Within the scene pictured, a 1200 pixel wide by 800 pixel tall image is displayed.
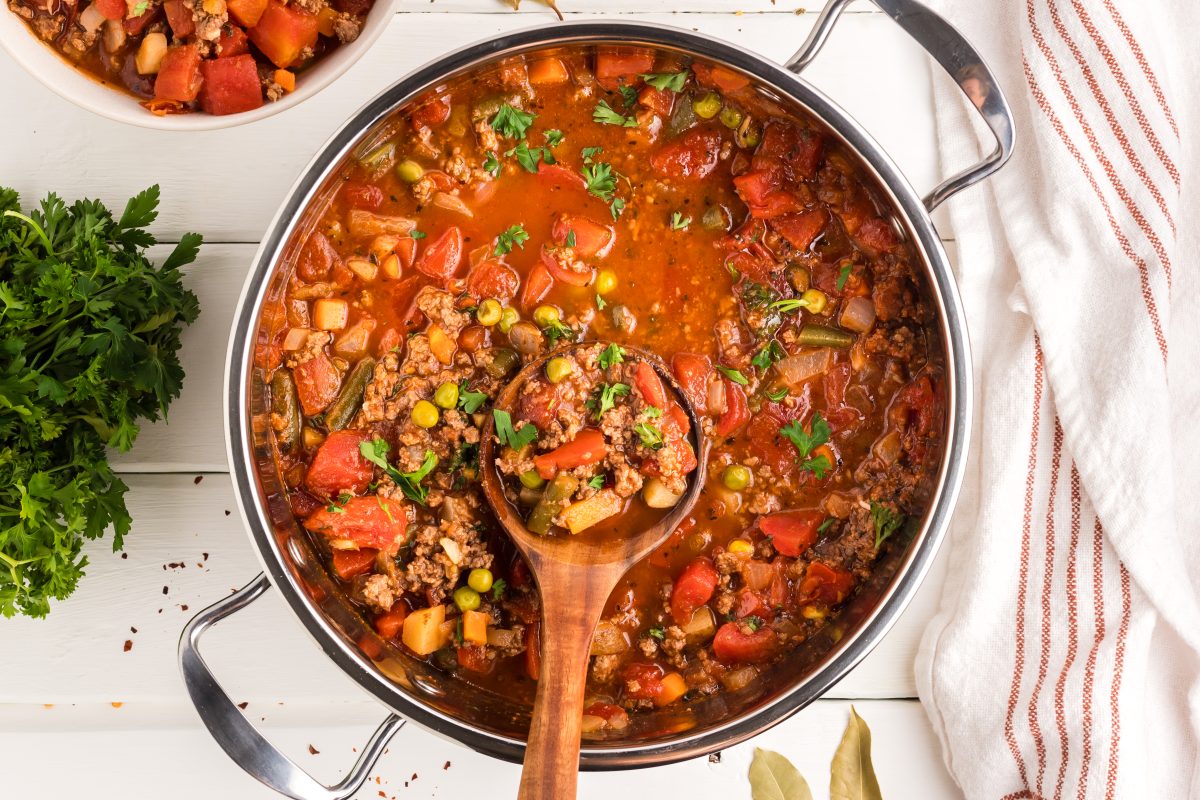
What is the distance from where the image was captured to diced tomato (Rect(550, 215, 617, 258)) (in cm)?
318

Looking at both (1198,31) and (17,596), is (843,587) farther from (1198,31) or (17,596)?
(17,596)

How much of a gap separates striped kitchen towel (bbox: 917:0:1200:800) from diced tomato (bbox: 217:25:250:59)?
250 centimetres

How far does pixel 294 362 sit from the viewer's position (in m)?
3.20

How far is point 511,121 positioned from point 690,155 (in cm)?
62

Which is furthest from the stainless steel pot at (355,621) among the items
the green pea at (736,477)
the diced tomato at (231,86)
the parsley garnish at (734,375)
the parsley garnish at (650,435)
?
the parsley garnish at (650,435)

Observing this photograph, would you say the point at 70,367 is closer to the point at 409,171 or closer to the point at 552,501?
the point at 409,171

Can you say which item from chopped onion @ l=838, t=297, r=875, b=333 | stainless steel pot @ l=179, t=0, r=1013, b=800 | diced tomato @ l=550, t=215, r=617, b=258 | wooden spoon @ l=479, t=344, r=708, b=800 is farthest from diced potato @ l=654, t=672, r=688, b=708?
diced tomato @ l=550, t=215, r=617, b=258

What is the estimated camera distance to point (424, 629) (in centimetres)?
322

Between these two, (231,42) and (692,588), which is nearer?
(231,42)

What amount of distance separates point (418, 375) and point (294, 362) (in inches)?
16.7

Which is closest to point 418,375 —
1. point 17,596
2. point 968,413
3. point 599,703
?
point 599,703

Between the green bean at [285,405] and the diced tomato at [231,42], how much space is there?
1052mm

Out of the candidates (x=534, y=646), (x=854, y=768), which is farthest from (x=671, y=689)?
(x=854, y=768)

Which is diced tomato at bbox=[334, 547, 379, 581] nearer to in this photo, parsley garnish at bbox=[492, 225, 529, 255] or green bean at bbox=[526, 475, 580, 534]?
green bean at bbox=[526, 475, 580, 534]
